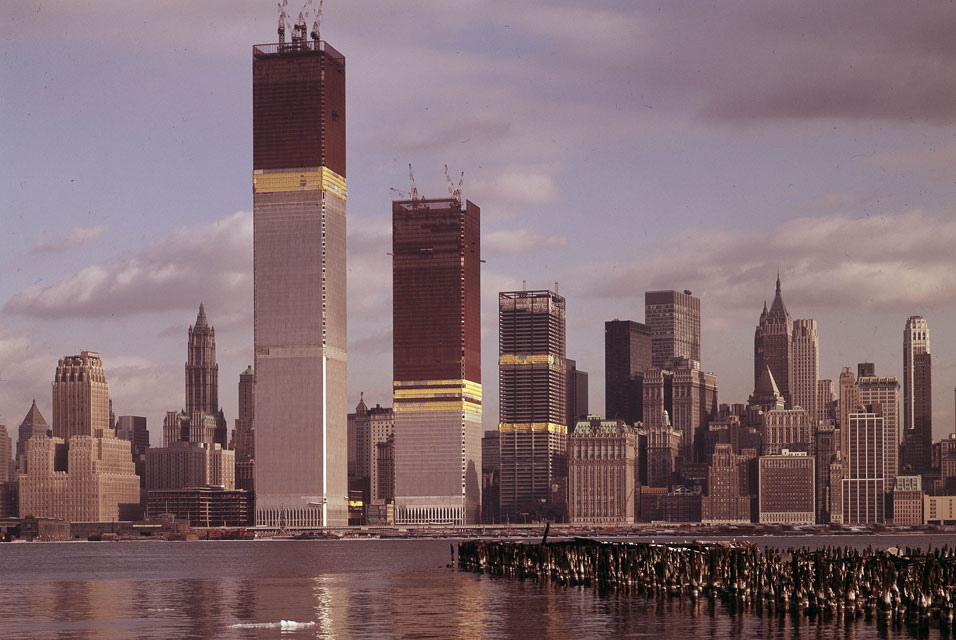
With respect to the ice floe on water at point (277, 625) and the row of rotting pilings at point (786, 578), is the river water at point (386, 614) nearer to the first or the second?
the ice floe on water at point (277, 625)

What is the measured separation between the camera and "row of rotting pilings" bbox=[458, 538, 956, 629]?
11156 cm

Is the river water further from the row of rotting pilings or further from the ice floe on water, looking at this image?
the row of rotting pilings

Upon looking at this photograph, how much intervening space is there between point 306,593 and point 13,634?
47.9 m

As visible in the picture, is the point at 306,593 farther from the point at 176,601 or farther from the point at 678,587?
the point at 678,587

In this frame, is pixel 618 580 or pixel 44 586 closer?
pixel 618 580

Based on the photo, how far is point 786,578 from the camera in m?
125

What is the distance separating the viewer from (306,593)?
155 meters

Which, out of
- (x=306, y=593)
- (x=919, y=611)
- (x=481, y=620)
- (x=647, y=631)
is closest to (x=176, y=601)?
(x=306, y=593)

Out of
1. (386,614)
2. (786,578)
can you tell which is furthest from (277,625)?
(786,578)

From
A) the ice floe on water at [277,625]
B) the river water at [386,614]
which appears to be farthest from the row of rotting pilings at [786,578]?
the ice floe on water at [277,625]

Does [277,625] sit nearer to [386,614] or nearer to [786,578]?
[386,614]

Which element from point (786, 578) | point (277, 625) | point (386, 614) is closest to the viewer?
point (277, 625)

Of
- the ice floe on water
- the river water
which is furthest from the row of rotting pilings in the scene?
the ice floe on water

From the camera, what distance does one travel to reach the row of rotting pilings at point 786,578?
366 ft
